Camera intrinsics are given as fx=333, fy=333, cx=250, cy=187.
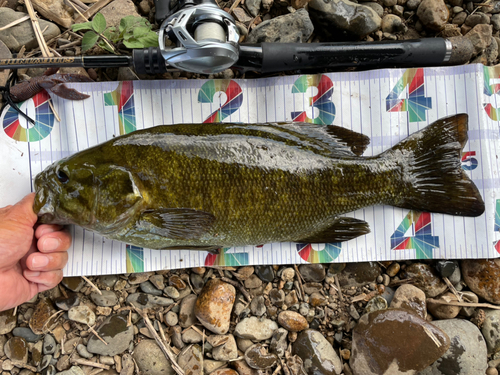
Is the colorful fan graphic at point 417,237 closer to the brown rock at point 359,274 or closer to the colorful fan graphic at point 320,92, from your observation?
the brown rock at point 359,274

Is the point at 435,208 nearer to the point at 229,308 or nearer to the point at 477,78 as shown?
the point at 477,78

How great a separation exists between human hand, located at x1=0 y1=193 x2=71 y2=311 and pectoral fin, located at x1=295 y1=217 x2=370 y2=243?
178cm

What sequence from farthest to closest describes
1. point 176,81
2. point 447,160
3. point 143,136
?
point 176,81 → point 447,160 → point 143,136

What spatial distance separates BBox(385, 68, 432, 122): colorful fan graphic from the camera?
262cm

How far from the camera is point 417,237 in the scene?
8.70 feet

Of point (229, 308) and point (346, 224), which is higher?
point (346, 224)

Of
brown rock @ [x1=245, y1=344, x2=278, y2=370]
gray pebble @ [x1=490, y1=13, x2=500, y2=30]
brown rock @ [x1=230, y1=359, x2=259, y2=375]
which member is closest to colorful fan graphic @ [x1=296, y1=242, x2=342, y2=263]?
brown rock @ [x1=245, y1=344, x2=278, y2=370]

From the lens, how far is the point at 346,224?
245 centimetres

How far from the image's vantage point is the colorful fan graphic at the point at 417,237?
104 inches

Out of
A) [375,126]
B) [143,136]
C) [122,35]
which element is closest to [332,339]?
[375,126]

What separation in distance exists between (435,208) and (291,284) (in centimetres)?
124

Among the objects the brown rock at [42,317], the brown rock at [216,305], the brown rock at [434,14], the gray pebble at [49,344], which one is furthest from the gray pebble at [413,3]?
the gray pebble at [49,344]

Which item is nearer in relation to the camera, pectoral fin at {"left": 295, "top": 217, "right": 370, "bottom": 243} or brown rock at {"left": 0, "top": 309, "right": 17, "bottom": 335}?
pectoral fin at {"left": 295, "top": 217, "right": 370, "bottom": 243}

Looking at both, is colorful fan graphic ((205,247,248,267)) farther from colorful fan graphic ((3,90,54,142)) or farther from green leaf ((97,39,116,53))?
green leaf ((97,39,116,53))
